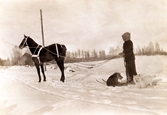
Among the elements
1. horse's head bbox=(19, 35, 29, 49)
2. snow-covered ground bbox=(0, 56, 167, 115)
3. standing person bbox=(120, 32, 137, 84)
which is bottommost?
snow-covered ground bbox=(0, 56, 167, 115)

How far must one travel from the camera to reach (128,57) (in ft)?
7.94

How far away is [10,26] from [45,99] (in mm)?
905

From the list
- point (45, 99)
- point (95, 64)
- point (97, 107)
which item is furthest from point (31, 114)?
point (95, 64)

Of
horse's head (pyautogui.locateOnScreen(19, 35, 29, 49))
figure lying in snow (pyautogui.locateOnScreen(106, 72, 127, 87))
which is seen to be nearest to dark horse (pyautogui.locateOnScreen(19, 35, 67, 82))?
horse's head (pyautogui.locateOnScreen(19, 35, 29, 49))

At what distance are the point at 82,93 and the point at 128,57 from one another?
2.03 ft

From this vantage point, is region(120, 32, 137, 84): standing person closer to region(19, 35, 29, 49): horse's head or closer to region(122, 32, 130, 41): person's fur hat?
region(122, 32, 130, 41): person's fur hat

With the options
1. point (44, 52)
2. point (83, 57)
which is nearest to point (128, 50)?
point (83, 57)

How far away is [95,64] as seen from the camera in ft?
8.07

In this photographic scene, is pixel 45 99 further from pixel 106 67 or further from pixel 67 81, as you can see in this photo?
pixel 106 67

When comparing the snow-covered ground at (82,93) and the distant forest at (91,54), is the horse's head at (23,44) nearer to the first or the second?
the distant forest at (91,54)

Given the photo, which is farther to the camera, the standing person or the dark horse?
the dark horse

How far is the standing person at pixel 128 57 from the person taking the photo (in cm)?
240

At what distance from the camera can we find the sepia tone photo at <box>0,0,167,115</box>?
237cm

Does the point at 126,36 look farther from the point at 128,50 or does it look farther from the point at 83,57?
the point at 83,57
